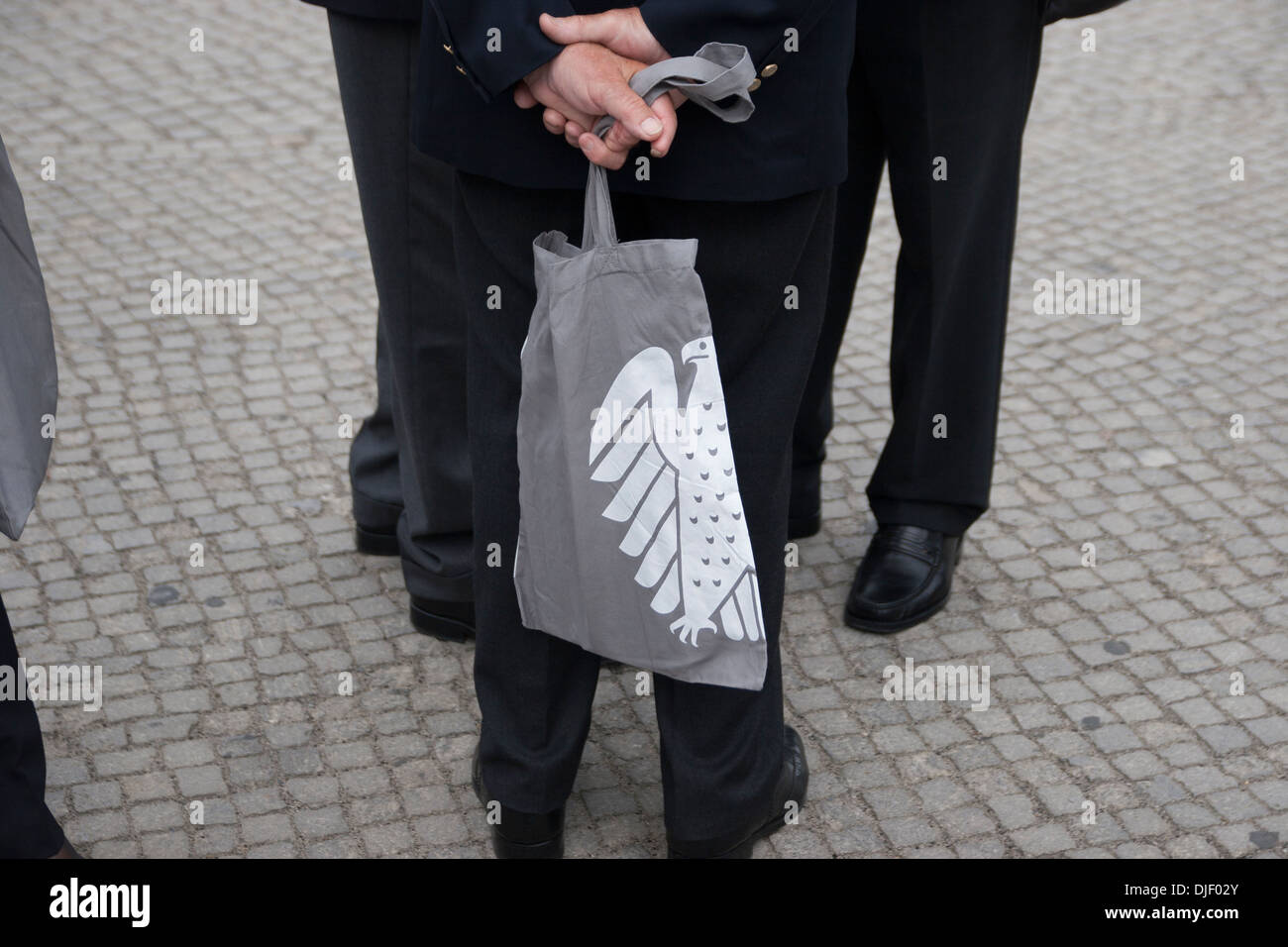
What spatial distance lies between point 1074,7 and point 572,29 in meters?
1.31

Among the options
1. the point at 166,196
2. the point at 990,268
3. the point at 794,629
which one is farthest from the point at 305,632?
the point at 166,196

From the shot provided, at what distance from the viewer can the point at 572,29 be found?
213cm

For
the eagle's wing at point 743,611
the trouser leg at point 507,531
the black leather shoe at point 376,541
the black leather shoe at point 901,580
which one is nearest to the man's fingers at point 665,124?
the trouser leg at point 507,531

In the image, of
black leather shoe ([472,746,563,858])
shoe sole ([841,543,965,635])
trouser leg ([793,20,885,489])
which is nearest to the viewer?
black leather shoe ([472,746,563,858])

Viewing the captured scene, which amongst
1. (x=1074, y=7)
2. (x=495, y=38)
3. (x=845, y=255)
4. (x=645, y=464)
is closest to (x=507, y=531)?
(x=645, y=464)

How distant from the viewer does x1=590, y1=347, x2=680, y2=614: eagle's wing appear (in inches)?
86.4

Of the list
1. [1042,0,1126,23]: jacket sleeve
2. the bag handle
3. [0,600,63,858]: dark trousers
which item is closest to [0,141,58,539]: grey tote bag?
[0,600,63,858]: dark trousers

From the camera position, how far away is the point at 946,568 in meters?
3.50

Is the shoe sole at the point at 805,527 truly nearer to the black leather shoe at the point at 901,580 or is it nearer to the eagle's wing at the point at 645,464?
the black leather shoe at the point at 901,580

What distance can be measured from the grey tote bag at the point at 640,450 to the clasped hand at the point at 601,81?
30mm

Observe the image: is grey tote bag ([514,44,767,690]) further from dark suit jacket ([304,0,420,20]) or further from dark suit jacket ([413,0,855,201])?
dark suit jacket ([304,0,420,20])

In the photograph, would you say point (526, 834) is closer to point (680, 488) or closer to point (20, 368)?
point (680, 488)

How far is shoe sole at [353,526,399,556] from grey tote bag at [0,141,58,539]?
1120 millimetres

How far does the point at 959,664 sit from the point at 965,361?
0.67 meters
